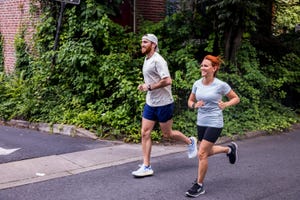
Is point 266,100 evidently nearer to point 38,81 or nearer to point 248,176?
point 248,176

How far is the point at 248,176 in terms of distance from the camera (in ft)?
20.0

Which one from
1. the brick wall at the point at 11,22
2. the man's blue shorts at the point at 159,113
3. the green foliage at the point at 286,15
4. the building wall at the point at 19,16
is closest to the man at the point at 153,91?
the man's blue shorts at the point at 159,113

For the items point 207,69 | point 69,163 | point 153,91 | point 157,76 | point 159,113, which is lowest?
point 69,163

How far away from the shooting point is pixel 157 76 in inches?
231

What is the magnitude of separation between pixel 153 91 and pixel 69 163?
1901mm

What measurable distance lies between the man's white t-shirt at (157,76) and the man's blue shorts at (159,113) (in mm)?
53

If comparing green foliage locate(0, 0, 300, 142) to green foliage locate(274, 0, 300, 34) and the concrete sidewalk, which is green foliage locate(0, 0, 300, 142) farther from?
green foliage locate(274, 0, 300, 34)

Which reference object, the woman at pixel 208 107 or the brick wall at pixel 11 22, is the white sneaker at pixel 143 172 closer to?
the woman at pixel 208 107

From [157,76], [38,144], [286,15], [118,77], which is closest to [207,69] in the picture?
[157,76]

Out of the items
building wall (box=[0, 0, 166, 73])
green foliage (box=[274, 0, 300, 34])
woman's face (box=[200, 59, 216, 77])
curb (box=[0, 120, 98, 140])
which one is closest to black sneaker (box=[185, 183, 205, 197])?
woman's face (box=[200, 59, 216, 77])

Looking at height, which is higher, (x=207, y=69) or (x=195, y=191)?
(x=207, y=69)

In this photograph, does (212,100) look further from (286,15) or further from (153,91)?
(286,15)

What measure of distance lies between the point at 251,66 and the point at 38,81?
5.10m

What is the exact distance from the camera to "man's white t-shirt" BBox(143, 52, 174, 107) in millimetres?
5781
